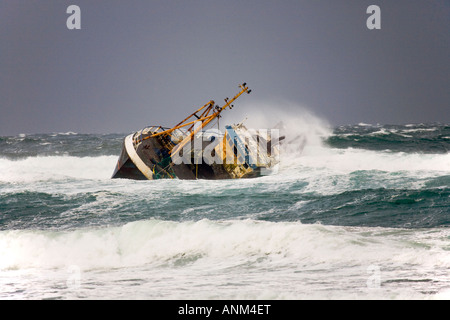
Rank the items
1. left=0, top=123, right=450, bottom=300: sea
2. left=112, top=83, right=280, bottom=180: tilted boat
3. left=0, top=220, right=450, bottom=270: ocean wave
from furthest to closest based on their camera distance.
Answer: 1. left=112, top=83, right=280, bottom=180: tilted boat
2. left=0, top=220, right=450, bottom=270: ocean wave
3. left=0, top=123, right=450, bottom=300: sea

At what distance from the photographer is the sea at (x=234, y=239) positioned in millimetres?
8305

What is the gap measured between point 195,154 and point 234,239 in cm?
1185

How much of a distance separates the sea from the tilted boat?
85cm

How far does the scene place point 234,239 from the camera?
1173cm

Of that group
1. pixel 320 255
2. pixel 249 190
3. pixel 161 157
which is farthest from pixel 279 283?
pixel 161 157

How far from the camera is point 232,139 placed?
76.0 feet

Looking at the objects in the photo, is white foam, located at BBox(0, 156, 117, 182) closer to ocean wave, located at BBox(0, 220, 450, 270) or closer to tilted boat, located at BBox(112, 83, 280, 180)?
tilted boat, located at BBox(112, 83, 280, 180)

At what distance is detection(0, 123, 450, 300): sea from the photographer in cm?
830

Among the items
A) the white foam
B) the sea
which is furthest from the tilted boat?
the white foam

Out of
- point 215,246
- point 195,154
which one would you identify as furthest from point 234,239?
point 195,154

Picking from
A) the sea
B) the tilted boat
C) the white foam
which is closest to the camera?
the sea

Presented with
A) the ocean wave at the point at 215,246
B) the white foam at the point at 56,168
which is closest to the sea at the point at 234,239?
the ocean wave at the point at 215,246
